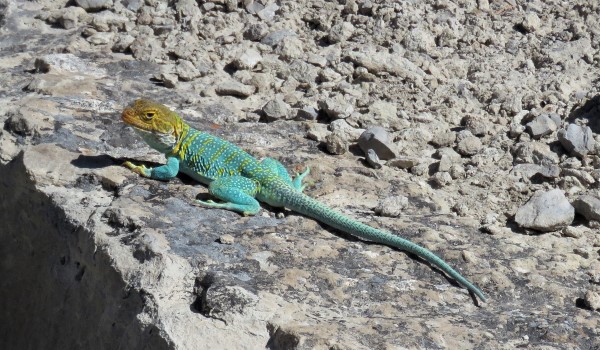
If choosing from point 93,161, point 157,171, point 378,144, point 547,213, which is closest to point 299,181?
point 378,144

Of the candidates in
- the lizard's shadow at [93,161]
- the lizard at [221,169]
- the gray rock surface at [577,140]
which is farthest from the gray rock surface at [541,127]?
the lizard's shadow at [93,161]

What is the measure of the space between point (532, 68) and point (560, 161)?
1244 mm

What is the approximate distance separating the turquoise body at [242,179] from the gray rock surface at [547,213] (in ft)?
2.94

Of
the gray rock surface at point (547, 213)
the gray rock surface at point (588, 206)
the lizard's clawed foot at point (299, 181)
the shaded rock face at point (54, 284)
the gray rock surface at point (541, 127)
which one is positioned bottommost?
the shaded rock face at point (54, 284)

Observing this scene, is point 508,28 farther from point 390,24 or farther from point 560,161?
point 560,161

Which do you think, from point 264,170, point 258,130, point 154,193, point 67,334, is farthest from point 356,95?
point 67,334

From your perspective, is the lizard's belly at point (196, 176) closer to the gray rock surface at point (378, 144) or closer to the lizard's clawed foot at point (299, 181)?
the lizard's clawed foot at point (299, 181)

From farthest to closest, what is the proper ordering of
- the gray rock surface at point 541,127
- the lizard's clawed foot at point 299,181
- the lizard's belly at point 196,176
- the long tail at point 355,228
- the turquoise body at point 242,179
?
the gray rock surface at point 541,127, the lizard's belly at point 196,176, the lizard's clawed foot at point 299,181, the turquoise body at point 242,179, the long tail at point 355,228

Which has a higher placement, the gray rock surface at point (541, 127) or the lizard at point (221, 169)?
the gray rock surface at point (541, 127)

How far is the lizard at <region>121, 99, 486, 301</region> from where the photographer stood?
5.48 m

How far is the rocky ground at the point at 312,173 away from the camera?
4414mm

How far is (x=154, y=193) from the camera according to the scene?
5.53 m

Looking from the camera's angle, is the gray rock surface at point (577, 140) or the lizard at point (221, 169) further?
the gray rock surface at point (577, 140)

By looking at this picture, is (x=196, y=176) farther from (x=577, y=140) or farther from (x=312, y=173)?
(x=577, y=140)
